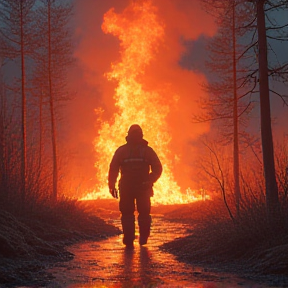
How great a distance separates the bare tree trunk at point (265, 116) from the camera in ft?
34.3

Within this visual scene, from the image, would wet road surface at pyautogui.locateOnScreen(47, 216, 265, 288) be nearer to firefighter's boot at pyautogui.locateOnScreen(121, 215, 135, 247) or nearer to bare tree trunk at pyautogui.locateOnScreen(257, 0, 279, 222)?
firefighter's boot at pyautogui.locateOnScreen(121, 215, 135, 247)

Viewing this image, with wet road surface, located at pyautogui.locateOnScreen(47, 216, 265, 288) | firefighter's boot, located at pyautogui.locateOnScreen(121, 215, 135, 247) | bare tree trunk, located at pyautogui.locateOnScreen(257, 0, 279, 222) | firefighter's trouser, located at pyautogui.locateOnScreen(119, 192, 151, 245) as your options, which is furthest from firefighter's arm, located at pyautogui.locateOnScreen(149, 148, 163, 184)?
bare tree trunk, located at pyautogui.locateOnScreen(257, 0, 279, 222)

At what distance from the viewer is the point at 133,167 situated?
1136cm

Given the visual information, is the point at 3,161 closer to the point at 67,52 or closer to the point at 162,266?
the point at 162,266

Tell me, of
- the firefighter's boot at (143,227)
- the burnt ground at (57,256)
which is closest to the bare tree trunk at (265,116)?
the burnt ground at (57,256)

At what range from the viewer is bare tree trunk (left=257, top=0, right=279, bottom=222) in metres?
10.5

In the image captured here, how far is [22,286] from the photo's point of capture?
6.08 meters

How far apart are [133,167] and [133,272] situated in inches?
170

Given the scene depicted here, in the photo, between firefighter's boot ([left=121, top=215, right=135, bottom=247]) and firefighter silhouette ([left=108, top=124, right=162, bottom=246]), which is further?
firefighter silhouette ([left=108, top=124, right=162, bottom=246])

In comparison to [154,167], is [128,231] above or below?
below

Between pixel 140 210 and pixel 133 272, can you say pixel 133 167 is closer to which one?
pixel 140 210

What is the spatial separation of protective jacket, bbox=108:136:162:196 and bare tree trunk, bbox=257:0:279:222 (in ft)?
7.80

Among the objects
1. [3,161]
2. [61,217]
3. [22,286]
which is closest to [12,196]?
[3,161]

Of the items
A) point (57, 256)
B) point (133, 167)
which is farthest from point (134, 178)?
point (57, 256)
